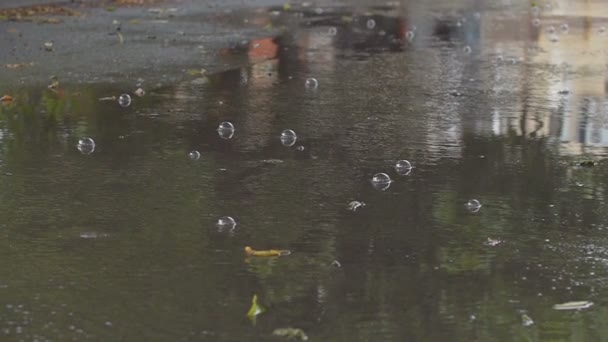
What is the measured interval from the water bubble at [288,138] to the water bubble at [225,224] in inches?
73.7

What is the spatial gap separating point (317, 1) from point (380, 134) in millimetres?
11162

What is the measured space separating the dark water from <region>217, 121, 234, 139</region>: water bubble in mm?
84

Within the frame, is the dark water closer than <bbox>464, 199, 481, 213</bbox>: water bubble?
Yes

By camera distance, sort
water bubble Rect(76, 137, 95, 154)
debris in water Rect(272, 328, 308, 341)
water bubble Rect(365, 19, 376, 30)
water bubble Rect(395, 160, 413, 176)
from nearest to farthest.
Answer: debris in water Rect(272, 328, 308, 341) < water bubble Rect(395, 160, 413, 176) < water bubble Rect(76, 137, 95, 154) < water bubble Rect(365, 19, 376, 30)

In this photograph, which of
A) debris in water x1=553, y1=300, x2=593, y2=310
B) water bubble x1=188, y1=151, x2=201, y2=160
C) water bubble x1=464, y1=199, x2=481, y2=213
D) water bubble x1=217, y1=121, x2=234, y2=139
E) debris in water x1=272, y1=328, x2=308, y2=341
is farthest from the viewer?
water bubble x1=217, y1=121, x2=234, y2=139

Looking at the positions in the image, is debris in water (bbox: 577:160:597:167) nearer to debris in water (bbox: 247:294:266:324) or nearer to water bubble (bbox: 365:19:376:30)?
debris in water (bbox: 247:294:266:324)

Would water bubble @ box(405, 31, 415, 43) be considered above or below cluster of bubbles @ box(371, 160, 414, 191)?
below

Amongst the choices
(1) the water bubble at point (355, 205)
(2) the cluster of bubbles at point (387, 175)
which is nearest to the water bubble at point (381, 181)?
(2) the cluster of bubbles at point (387, 175)

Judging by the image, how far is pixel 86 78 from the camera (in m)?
9.83

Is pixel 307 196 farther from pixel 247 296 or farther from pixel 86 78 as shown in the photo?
pixel 86 78

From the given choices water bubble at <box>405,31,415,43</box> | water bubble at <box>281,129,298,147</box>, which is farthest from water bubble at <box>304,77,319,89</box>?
water bubble at <box>405,31,415,43</box>

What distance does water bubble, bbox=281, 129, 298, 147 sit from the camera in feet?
23.9

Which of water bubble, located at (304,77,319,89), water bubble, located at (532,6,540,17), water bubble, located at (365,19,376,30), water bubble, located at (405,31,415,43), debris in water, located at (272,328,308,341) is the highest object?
debris in water, located at (272,328,308,341)

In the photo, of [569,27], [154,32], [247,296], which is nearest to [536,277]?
[247,296]
